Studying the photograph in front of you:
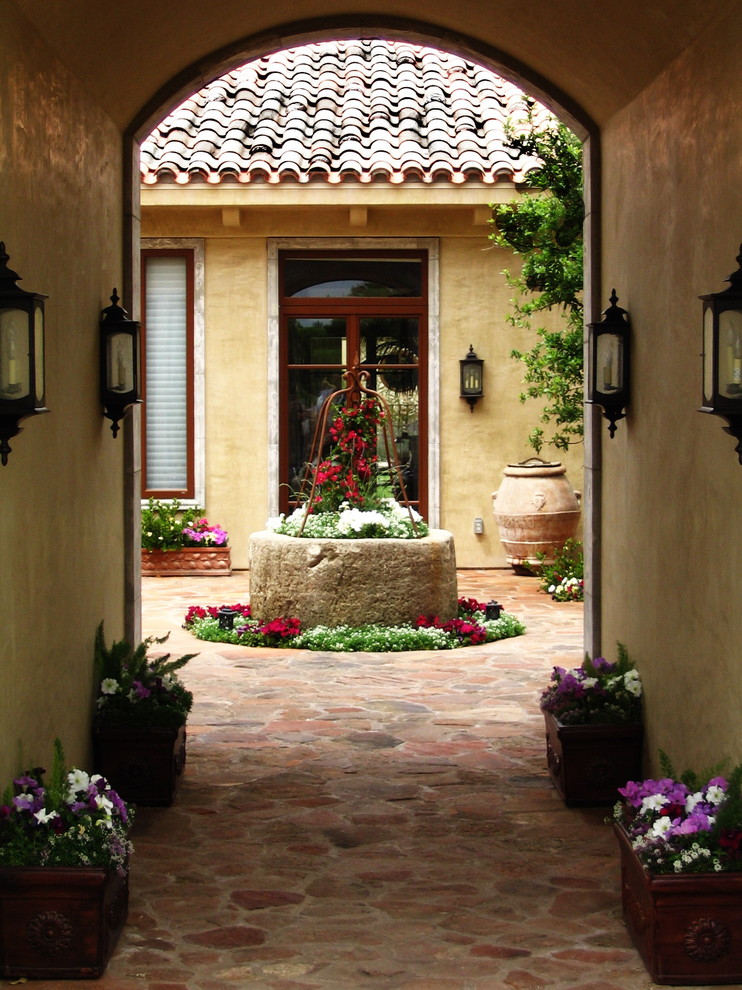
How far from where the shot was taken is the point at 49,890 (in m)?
4.32

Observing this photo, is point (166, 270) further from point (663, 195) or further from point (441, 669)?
point (663, 195)

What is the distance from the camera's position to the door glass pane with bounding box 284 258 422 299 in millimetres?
14578

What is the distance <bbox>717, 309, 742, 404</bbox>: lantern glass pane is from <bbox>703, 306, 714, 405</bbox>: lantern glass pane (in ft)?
0.15

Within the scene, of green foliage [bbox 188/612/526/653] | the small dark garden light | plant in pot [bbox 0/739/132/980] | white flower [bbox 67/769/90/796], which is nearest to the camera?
plant in pot [bbox 0/739/132/980]

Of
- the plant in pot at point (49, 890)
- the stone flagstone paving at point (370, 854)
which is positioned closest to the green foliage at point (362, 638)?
the stone flagstone paving at point (370, 854)

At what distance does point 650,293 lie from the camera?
586cm

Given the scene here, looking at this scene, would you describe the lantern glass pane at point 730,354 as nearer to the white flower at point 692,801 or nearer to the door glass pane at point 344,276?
the white flower at point 692,801

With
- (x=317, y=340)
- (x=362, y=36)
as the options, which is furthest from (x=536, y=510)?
(x=362, y=36)

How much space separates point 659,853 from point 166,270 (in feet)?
36.7

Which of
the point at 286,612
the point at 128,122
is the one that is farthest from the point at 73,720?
the point at 286,612

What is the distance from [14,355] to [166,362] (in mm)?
10331

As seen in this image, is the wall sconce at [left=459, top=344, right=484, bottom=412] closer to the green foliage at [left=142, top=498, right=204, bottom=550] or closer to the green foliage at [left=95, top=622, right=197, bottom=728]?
the green foliage at [left=142, top=498, right=204, bottom=550]

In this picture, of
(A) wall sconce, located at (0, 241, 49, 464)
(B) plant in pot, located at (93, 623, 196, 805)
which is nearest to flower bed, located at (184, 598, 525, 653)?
(B) plant in pot, located at (93, 623, 196, 805)

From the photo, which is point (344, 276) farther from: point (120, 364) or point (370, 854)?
point (370, 854)
